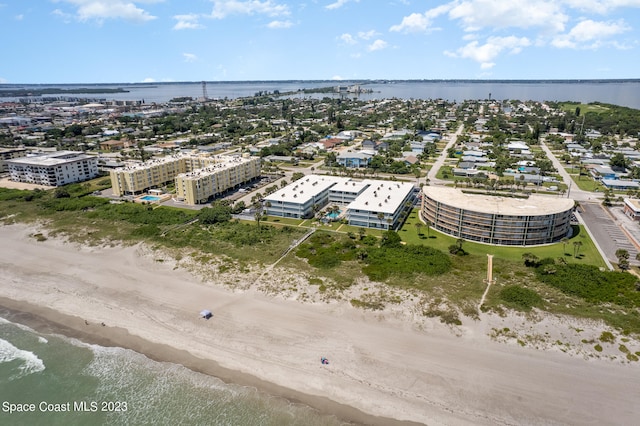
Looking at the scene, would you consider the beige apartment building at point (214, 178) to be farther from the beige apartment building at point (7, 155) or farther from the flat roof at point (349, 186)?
the beige apartment building at point (7, 155)

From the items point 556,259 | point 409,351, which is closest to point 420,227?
point 556,259

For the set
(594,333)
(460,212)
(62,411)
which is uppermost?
(460,212)

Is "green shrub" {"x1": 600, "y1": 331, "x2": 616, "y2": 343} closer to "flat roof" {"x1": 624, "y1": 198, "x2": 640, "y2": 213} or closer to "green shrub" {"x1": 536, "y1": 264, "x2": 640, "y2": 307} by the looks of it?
"green shrub" {"x1": 536, "y1": 264, "x2": 640, "y2": 307}

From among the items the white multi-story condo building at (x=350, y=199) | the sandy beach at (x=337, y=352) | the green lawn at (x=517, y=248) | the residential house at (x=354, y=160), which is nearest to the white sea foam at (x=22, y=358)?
the sandy beach at (x=337, y=352)

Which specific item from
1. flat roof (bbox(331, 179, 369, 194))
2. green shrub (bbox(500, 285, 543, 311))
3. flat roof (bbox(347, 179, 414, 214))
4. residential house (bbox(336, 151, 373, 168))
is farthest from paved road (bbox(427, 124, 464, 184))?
green shrub (bbox(500, 285, 543, 311))

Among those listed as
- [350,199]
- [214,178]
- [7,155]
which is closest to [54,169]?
[7,155]

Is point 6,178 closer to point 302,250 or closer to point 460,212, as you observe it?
point 302,250
